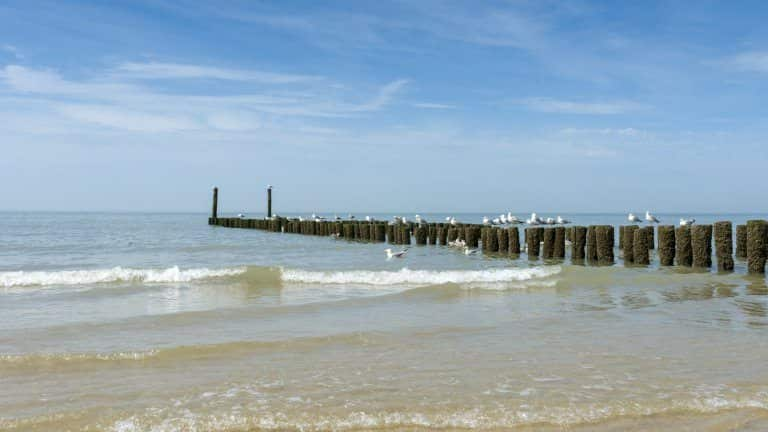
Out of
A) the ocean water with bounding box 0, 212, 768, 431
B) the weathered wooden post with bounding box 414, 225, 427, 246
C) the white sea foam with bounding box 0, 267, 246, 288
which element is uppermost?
the weathered wooden post with bounding box 414, 225, 427, 246

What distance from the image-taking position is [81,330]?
7559 mm

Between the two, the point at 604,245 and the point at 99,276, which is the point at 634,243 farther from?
the point at 99,276

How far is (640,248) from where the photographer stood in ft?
50.9

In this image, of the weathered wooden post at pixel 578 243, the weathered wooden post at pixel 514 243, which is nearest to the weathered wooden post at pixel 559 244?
the weathered wooden post at pixel 578 243

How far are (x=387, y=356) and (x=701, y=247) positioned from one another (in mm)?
10936

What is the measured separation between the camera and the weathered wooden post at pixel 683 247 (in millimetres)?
14617

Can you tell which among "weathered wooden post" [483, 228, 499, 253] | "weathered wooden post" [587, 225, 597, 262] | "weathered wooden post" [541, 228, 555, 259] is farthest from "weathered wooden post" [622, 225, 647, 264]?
"weathered wooden post" [483, 228, 499, 253]

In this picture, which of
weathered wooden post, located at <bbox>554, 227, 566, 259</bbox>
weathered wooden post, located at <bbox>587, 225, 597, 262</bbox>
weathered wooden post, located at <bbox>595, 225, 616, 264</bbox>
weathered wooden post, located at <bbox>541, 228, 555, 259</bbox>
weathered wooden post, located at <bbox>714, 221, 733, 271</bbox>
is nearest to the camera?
weathered wooden post, located at <bbox>714, 221, 733, 271</bbox>

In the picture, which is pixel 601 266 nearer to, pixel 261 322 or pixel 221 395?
pixel 261 322

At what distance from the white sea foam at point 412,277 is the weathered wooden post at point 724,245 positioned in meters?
3.60

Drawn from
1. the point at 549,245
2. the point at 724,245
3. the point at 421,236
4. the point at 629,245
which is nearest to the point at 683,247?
the point at 724,245

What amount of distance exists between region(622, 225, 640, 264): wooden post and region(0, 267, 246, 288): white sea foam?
968cm

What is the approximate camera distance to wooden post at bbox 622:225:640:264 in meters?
15.7

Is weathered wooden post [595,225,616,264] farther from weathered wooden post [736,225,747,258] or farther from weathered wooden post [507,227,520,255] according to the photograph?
weathered wooden post [736,225,747,258]
